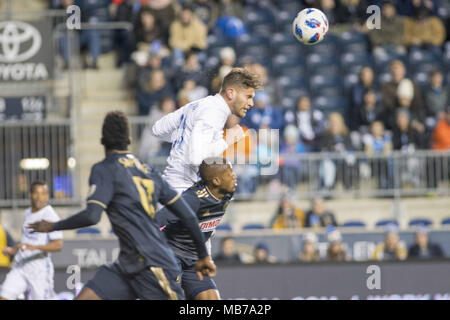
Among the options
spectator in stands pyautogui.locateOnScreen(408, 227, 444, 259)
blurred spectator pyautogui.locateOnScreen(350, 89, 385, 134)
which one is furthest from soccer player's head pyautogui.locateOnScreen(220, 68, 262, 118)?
blurred spectator pyautogui.locateOnScreen(350, 89, 385, 134)

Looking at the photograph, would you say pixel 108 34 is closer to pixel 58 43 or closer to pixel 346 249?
pixel 58 43

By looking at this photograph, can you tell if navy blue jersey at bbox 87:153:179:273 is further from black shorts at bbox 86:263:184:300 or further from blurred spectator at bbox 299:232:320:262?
blurred spectator at bbox 299:232:320:262

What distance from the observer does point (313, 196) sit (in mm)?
15852

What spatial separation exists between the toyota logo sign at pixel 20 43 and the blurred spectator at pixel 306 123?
14.8ft

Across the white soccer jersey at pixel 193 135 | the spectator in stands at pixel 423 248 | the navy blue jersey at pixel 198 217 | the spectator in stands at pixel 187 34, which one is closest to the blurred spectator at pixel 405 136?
the spectator in stands at pixel 423 248

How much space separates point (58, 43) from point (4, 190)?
3.21 m

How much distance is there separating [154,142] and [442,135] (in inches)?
204

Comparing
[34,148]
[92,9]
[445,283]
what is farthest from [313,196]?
[92,9]

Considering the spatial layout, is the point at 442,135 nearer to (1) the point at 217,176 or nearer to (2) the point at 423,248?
(2) the point at 423,248

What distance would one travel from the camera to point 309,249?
14.5 metres

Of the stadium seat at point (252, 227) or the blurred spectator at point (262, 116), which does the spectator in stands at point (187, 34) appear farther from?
the stadium seat at point (252, 227)

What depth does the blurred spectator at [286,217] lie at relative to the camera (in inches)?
594

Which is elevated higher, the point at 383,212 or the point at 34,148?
the point at 34,148

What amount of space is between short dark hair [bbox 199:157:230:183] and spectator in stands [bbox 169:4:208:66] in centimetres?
932
